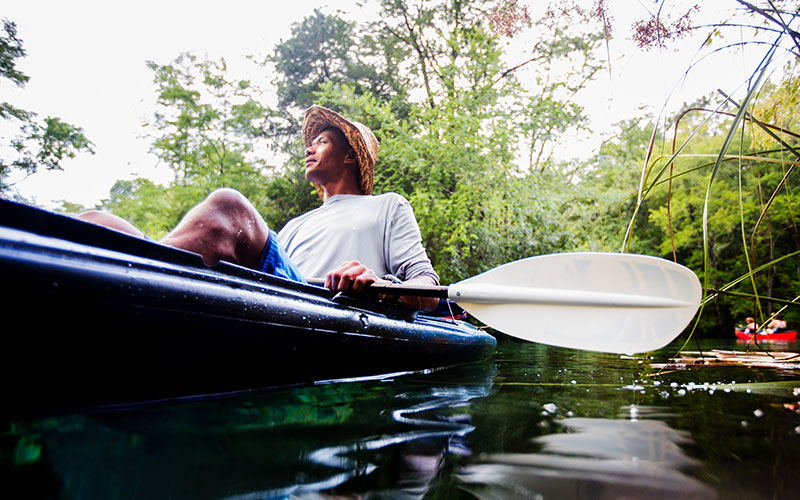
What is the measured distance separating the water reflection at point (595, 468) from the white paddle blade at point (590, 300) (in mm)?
851

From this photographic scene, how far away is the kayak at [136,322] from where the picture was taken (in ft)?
2.85

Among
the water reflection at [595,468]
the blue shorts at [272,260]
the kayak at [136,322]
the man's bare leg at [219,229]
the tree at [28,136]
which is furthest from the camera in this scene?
the tree at [28,136]

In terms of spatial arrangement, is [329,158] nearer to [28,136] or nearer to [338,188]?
[338,188]

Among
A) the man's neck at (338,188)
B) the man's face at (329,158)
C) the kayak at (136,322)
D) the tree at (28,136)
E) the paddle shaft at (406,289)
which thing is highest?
the tree at (28,136)

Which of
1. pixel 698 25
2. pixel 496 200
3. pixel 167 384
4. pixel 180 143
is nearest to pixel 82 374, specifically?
pixel 167 384

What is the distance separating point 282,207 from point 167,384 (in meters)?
10.1

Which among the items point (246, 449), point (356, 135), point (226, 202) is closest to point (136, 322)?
point (246, 449)

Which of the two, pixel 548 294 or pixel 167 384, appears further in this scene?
pixel 548 294

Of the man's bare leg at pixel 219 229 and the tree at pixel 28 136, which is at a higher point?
the tree at pixel 28 136

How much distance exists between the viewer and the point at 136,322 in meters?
1.02

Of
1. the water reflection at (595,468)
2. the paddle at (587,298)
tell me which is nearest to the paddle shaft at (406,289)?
the paddle at (587,298)

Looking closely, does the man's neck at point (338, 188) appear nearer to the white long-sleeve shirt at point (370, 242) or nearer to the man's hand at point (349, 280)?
the white long-sleeve shirt at point (370, 242)

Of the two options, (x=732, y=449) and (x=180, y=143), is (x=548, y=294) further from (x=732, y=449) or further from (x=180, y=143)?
(x=180, y=143)

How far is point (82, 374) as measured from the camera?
95cm
